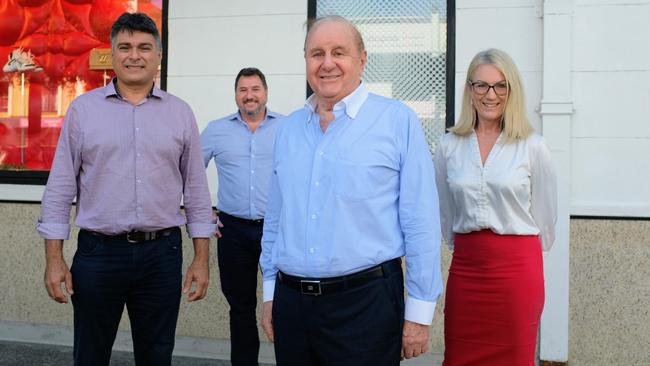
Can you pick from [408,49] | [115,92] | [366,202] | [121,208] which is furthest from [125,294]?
[408,49]

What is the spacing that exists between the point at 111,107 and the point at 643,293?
3854mm

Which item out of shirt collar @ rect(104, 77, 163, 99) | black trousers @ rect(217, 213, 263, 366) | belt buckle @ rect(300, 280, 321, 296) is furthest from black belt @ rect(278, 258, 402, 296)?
black trousers @ rect(217, 213, 263, 366)

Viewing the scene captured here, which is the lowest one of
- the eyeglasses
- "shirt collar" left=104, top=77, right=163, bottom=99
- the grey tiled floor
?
the grey tiled floor

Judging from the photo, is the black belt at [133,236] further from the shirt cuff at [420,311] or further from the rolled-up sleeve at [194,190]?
the shirt cuff at [420,311]

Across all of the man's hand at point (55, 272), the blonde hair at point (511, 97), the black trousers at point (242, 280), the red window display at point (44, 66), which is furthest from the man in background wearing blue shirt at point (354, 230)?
the red window display at point (44, 66)

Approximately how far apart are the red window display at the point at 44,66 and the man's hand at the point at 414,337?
440cm

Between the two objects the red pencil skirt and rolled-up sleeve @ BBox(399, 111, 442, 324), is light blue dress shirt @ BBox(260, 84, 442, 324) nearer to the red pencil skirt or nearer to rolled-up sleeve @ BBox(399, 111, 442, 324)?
rolled-up sleeve @ BBox(399, 111, 442, 324)

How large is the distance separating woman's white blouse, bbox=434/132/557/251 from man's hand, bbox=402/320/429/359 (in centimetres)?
89

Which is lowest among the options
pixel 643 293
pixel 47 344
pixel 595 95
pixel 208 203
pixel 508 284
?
pixel 47 344

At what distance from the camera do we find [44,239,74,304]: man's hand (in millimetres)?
2850

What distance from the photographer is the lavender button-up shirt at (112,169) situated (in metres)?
2.90

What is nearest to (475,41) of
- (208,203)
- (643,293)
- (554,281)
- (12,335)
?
(554,281)

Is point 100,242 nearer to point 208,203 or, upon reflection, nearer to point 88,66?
point 208,203

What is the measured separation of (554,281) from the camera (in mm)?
4641
